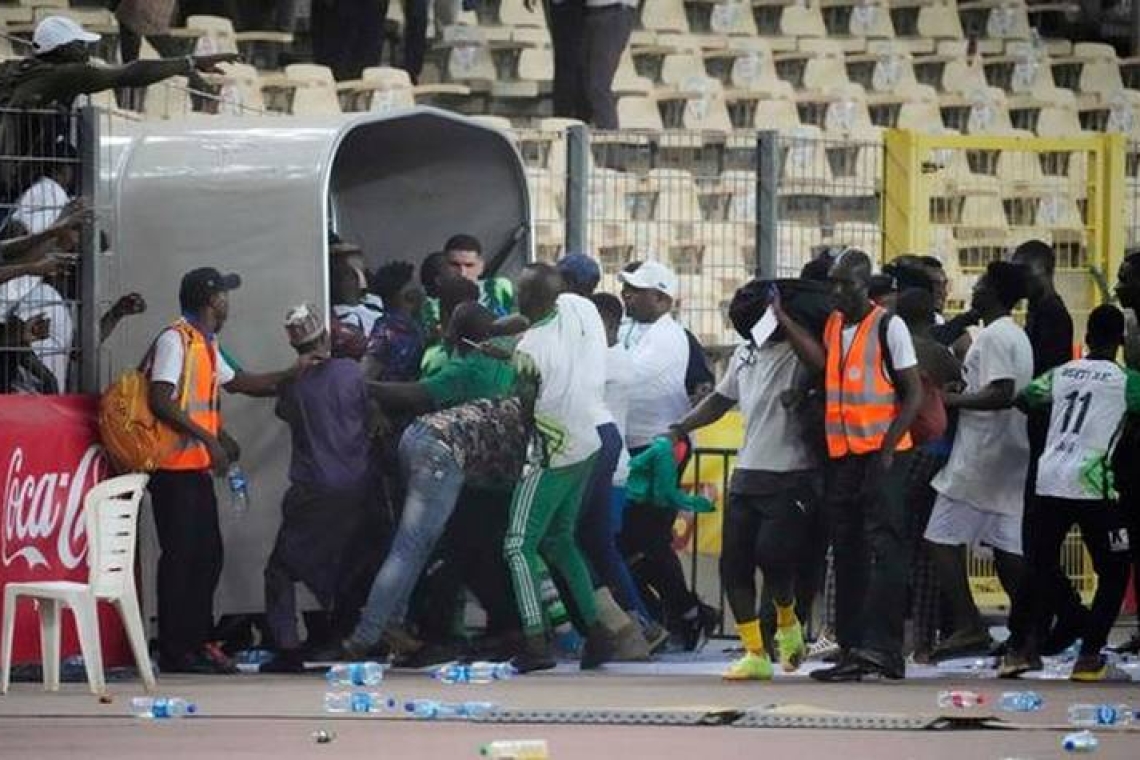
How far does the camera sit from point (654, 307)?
59.3 ft

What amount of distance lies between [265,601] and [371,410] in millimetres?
1049

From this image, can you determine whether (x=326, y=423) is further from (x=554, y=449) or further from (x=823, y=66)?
(x=823, y=66)

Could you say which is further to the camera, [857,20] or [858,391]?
[857,20]

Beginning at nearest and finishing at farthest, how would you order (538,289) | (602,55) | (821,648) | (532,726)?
(532,726), (538,289), (821,648), (602,55)

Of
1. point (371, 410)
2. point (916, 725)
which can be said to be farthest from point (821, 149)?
point (916, 725)

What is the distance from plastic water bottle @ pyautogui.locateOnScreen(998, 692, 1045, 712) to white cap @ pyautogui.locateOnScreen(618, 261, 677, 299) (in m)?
4.11

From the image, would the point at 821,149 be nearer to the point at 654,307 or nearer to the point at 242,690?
the point at 654,307

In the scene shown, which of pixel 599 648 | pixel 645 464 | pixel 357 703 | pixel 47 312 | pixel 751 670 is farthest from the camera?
pixel 645 464

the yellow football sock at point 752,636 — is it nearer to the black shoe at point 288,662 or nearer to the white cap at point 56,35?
the black shoe at point 288,662

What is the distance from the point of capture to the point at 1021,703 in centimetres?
1412

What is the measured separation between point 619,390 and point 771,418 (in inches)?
79.5

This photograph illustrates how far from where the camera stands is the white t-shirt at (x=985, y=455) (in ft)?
55.8

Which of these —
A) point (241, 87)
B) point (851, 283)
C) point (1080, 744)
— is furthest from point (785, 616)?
point (241, 87)

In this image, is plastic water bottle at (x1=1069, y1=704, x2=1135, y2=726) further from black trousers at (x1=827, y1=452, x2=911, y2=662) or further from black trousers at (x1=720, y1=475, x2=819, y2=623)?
black trousers at (x1=720, y1=475, x2=819, y2=623)
